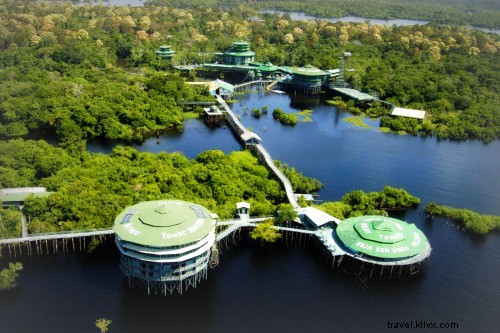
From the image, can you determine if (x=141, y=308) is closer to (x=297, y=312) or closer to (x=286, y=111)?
(x=297, y=312)

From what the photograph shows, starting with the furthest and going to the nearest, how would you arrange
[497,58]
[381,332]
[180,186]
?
1. [497,58]
2. [180,186]
3. [381,332]

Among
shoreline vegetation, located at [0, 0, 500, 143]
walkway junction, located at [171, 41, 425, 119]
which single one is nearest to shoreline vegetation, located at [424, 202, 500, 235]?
shoreline vegetation, located at [0, 0, 500, 143]

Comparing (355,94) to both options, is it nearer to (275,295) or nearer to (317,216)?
(317,216)

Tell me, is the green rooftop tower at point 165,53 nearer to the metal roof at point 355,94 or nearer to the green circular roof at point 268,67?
the green circular roof at point 268,67

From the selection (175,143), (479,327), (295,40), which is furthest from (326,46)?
(479,327)

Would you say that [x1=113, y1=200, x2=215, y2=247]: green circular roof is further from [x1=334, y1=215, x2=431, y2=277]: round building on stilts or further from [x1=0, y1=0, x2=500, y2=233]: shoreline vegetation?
[x1=334, y1=215, x2=431, y2=277]: round building on stilts

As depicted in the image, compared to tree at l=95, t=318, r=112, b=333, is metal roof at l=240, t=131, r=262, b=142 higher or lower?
higher
